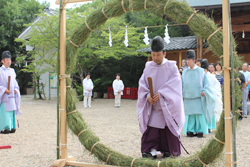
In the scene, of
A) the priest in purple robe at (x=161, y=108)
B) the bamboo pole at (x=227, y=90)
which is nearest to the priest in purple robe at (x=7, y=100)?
the priest in purple robe at (x=161, y=108)

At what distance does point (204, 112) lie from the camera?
5.61 meters

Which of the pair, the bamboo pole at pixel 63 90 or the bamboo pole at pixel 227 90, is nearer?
the bamboo pole at pixel 227 90

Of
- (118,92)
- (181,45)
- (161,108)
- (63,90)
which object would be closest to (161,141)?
(161,108)

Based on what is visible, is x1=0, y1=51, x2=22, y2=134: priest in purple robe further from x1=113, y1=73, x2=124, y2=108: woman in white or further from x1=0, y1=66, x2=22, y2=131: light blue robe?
x1=113, y1=73, x2=124, y2=108: woman in white

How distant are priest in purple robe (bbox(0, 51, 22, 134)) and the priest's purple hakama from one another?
383cm

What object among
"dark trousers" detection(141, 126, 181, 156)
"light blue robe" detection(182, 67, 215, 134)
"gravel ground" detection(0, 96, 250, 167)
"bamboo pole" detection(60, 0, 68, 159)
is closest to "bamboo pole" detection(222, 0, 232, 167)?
"gravel ground" detection(0, 96, 250, 167)

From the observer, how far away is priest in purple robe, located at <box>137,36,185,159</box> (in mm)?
3645

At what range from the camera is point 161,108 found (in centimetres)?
377

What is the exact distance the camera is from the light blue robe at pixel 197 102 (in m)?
5.56

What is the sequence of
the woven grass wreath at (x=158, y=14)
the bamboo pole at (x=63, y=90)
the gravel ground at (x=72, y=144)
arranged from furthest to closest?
the gravel ground at (x=72, y=144) → the bamboo pole at (x=63, y=90) → the woven grass wreath at (x=158, y=14)

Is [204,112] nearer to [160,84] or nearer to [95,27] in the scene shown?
[160,84]

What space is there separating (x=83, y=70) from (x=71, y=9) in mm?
4111

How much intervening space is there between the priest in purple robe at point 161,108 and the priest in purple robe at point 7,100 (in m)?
3.83

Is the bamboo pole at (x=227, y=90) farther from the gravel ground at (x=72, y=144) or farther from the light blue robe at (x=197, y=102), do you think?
the light blue robe at (x=197, y=102)
